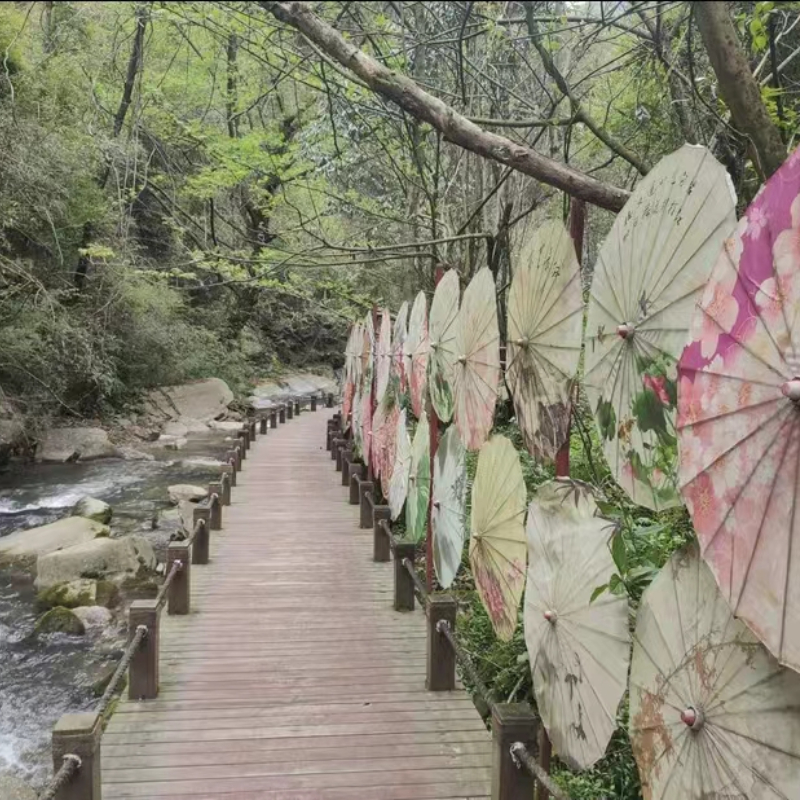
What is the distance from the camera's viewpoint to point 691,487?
1834 millimetres

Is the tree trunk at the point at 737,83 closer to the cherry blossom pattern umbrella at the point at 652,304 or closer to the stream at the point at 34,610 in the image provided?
the cherry blossom pattern umbrella at the point at 652,304

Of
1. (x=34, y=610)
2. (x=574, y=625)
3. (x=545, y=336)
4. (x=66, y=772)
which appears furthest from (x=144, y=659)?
(x=34, y=610)

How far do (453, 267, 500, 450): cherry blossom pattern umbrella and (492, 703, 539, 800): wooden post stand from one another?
128 centimetres

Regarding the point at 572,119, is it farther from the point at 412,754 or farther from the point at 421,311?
the point at 412,754

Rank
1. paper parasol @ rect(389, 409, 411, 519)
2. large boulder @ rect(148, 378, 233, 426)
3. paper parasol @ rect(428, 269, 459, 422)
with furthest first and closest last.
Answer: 1. large boulder @ rect(148, 378, 233, 426)
2. paper parasol @ rect(389, 409, 411, 519)
3. paper parasol @ rect(428, 269, 459, 422)

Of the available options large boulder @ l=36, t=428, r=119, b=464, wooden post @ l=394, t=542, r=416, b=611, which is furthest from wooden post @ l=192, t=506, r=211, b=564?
large boulder @ l=36, t=428, r=119, b=464

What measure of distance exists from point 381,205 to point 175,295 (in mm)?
11695

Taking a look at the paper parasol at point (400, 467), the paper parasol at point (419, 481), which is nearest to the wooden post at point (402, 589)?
the paper parasol at point (419, 481)

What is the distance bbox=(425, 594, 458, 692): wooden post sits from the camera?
443 cm

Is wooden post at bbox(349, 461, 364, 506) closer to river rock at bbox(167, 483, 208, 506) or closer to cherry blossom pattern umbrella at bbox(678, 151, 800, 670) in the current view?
river rock at bbox(167, 483, 208, 506)

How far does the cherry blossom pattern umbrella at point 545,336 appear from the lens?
2.82 meters

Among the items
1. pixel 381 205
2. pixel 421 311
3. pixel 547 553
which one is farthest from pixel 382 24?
pixel 381 205

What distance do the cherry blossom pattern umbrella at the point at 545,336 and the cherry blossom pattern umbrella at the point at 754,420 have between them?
0.98 m

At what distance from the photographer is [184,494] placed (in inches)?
504
